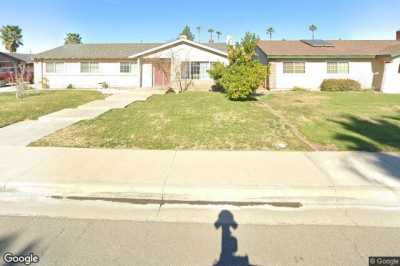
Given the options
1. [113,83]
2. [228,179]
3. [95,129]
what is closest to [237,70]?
[95,129]

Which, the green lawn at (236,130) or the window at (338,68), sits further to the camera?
the window at (338,68)

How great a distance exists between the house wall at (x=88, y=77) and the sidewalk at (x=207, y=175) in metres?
20.6

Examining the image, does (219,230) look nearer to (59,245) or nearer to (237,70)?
(59,245)

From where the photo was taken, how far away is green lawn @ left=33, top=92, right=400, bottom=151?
7645 mm

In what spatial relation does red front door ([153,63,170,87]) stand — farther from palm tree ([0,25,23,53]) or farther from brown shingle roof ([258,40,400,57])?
palm tree ([0,25,23,53])

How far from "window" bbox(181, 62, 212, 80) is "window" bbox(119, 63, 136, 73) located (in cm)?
455

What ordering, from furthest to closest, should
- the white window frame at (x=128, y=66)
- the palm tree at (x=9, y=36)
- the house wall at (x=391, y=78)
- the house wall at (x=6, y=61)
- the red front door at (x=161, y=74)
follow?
the palm tree at (x=9, y=36)
the house wall at (x=6, y=61)
the white window frame at (x=128, y=66)
the red front door at (x=161, y=74)
the house wall at (x=391, y=78)

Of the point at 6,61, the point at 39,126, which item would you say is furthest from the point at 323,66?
the point at 6,61

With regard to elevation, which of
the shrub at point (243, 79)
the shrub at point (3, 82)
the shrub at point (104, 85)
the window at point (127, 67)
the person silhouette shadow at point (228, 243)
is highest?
the window at point (127, 67)

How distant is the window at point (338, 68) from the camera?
23766 mm

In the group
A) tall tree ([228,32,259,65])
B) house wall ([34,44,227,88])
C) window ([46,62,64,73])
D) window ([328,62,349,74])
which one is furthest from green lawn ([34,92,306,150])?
window ([46,62,64,73])

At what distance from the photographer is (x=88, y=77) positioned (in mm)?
27078

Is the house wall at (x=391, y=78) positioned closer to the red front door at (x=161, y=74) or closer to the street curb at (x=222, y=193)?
the red front door at (x=161, y=74)

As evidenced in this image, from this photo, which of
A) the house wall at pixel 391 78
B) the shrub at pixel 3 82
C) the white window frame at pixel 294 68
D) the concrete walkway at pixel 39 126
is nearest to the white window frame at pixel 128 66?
the shrub at pixel 3 82
